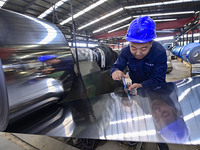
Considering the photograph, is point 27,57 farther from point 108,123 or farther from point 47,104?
point 108,123

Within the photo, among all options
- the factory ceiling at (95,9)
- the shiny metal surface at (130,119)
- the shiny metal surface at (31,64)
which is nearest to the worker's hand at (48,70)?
the shiny metal surface at (31,64)

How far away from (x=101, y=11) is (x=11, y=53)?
4.57 metres

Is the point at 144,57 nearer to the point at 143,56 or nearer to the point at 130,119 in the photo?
the point at 143,56

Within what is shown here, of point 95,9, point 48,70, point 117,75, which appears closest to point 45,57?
point 48,70

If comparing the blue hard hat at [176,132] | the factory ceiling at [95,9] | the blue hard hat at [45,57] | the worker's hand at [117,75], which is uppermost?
the factory ceiling at [95,9]

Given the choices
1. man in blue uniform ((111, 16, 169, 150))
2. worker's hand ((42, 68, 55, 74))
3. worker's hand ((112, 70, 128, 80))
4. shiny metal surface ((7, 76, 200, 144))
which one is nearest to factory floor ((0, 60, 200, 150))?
man in blue uniform ((111, 16, 169, 150))

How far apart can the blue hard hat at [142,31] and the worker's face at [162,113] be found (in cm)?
39

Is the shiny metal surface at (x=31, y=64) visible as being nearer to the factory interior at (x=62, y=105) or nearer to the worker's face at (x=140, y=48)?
the factory interior at (x=62, y=105)

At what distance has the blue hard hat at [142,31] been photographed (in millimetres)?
811

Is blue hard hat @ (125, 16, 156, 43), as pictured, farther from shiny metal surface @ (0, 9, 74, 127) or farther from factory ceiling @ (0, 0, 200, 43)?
factory ceiling @ (0, 0, 200, 43)

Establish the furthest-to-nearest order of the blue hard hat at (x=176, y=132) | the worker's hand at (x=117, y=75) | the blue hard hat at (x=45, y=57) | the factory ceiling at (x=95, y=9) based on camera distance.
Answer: the factory ceiling at (x=95, y=9)
the worker's hand at (x=117, y=75)
the blue hard hat at (x=45, y=57)
the blue hard hat at (x=176, y=132)

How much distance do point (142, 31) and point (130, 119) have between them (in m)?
0.53

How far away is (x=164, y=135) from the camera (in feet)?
1.58

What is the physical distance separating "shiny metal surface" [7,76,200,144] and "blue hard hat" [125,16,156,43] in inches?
14.5
